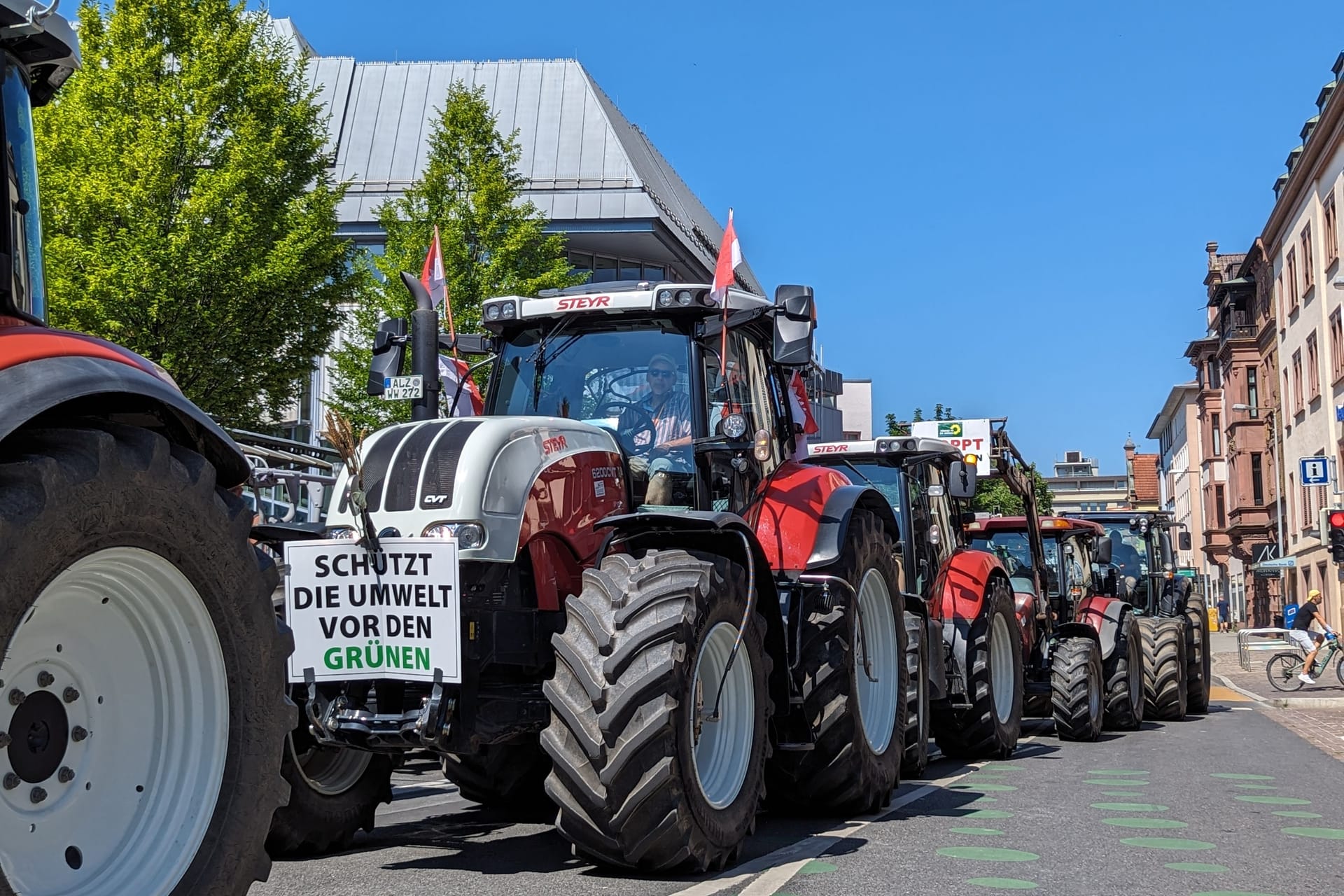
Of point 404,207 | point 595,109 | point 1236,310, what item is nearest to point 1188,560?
point 1236,310

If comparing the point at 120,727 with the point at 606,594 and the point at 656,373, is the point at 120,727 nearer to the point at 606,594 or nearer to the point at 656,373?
the point at 606,594

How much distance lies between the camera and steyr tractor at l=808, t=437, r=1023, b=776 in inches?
467

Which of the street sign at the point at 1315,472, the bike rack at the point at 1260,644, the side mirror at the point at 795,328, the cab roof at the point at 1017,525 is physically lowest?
the bike rack at the point at 1260,644

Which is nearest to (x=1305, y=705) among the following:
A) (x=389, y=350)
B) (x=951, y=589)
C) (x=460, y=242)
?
(x=951, y=589)

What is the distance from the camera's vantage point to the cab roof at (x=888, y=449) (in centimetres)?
1244

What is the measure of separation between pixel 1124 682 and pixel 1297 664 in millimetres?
10732

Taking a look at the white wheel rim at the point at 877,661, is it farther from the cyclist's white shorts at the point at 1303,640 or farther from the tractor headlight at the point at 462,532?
the cyclist's white shorts at the point at 1303,640

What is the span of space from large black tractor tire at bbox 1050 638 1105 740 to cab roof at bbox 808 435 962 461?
2676 millimetres

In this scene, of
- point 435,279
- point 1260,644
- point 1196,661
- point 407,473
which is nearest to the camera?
point 407,473

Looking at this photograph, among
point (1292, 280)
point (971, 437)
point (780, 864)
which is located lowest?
point (780, 864)

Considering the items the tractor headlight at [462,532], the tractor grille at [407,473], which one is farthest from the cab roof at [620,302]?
the tractor headlight at [462,532]

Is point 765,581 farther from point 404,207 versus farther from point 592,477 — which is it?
point 404,207

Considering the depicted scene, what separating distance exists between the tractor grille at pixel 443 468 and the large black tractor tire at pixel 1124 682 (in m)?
10.8

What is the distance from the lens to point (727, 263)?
Answer: 25.8 ft
